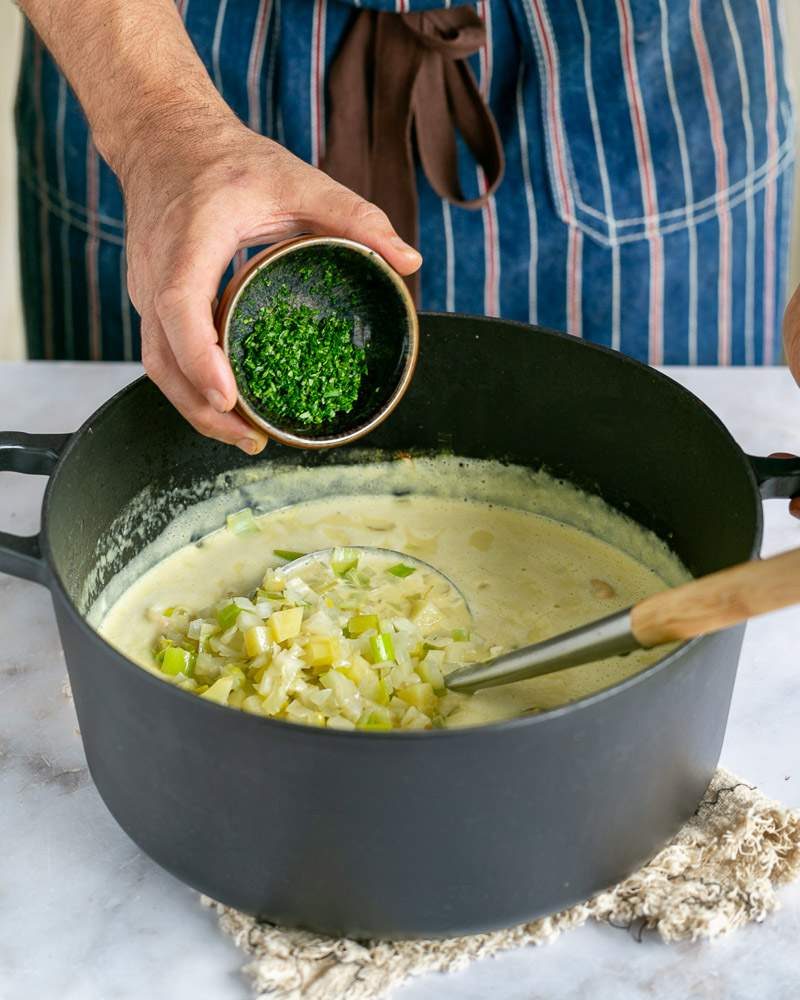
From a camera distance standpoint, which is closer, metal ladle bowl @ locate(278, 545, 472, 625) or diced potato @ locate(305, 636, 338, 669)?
diced potato @ locate(305, 636, 338, 669)

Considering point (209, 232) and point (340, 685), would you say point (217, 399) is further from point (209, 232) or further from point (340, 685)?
point (340, 685)

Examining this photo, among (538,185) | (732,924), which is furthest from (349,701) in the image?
(538,185)

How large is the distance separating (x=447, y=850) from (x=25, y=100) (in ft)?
4.61

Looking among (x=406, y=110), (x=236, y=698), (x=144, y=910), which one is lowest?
(x=144, y=910)

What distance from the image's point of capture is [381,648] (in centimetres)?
119

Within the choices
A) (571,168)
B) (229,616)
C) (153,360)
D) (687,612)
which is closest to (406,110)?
(571,168)

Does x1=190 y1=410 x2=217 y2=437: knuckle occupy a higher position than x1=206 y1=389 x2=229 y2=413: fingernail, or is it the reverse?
x1=206 y1=389 x2=229 y2=413: fingernail

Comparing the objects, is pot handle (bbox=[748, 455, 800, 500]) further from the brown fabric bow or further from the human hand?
the brown fabric bow

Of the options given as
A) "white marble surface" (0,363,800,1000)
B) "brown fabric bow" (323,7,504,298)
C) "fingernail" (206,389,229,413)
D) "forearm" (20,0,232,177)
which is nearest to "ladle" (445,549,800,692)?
"white marble surface" (0,363,800,1000)

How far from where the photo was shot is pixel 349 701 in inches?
44.5

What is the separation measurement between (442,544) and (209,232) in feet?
1.67

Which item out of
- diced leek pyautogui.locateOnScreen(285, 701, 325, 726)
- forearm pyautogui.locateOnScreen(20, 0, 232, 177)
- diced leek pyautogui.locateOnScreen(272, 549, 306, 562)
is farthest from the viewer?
diced leek pyautogui.locateOnScreen(272, 549, 306, 562)

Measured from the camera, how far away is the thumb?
1.18m

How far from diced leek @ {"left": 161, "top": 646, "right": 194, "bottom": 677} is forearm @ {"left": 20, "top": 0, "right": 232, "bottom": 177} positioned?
0.49 meters
